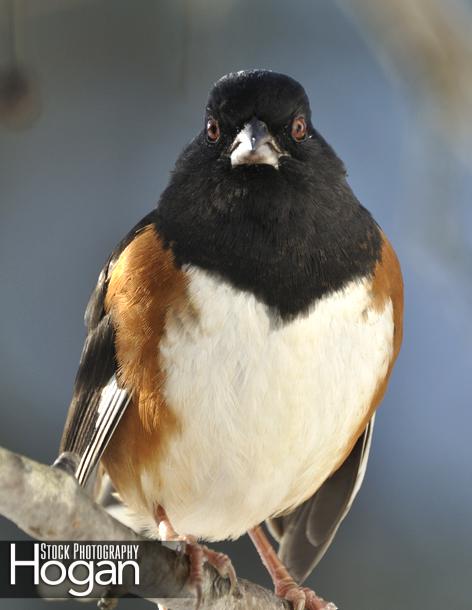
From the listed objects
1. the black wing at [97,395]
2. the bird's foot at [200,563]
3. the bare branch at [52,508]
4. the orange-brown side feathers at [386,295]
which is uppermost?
the orange-brown side feathers at [386,295]

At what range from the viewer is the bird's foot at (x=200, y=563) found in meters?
2.60

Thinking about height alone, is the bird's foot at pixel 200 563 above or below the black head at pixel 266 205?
below

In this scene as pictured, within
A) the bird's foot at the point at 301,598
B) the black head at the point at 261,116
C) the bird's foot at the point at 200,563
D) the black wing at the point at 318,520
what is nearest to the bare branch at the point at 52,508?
the bird's foot at the point at 200,563

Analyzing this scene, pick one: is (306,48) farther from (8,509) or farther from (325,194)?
(8,509)

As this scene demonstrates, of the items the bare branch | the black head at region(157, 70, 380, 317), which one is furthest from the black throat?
the bare branch

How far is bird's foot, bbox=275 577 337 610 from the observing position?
3.20 metres

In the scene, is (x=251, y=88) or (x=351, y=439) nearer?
(x=251, y=88)

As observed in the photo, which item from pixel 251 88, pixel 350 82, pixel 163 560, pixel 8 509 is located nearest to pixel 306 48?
pixel 350 82

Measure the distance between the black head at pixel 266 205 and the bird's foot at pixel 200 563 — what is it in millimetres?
580

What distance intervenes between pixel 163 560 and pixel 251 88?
1170mm

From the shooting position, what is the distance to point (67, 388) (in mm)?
5098

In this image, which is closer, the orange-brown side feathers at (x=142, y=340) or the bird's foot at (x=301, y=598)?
the orange-brown side feathers at (x=142, y=340)

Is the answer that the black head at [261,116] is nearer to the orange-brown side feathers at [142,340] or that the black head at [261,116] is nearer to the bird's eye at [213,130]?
the bird's eye at [213,130]

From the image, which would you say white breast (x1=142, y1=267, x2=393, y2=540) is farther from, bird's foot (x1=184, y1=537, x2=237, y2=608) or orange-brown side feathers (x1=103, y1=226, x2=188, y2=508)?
bird's foot (x1=184, y1=537, x2=237, y2=608)
